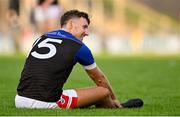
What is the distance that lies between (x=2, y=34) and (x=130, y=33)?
694cm

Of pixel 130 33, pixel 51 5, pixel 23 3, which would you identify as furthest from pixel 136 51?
pixel 51 5

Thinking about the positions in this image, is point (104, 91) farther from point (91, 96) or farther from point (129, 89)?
point (129, 89)

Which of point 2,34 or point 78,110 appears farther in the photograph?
point 2,34

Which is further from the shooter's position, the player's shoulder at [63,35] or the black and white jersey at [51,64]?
the player's shoulder at [63,35]

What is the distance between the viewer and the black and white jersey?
26.0ft

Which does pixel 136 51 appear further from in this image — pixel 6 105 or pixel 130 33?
pixel 6 105

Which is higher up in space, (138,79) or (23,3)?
(138,79)

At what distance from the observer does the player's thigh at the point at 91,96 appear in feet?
26.9

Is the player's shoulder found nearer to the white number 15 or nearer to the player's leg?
the white number 15

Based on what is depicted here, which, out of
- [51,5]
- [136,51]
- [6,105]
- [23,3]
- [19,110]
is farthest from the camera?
[23,3]

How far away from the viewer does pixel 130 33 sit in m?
36.7

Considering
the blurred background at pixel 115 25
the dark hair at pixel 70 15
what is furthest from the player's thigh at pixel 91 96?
the blurred background at pixel 115 25

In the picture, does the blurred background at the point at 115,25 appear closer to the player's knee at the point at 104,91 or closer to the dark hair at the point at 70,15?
the dark hair at the point at 70,15

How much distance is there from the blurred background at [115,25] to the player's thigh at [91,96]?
1714 centimetres
